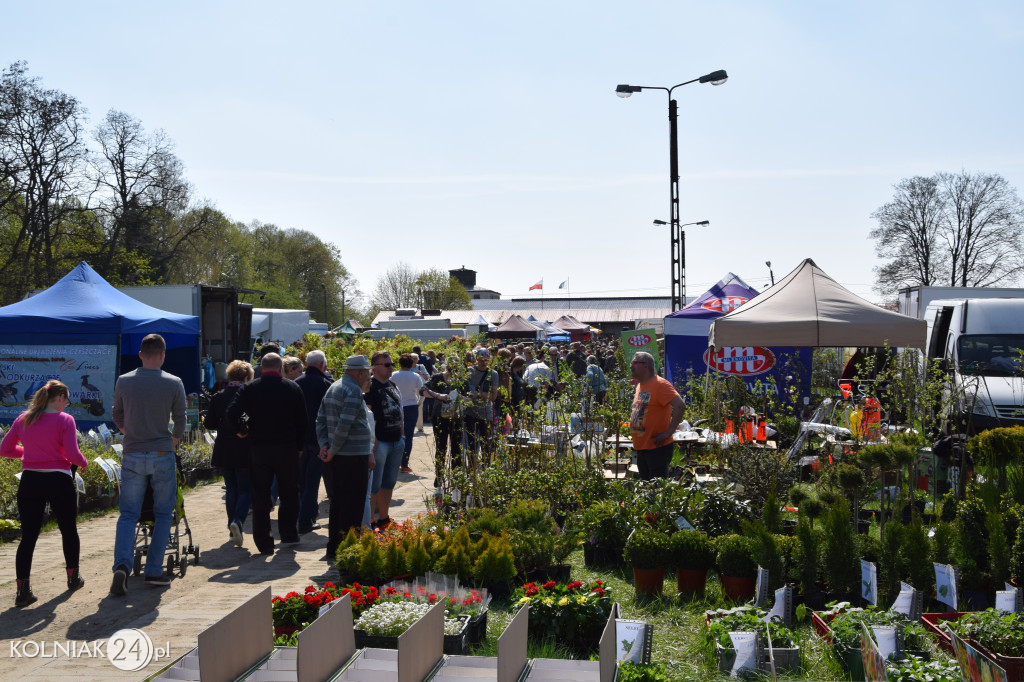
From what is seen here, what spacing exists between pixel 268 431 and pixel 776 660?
462 cm

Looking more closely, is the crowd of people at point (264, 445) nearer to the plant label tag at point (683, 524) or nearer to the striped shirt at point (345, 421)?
the striped shirt at point (345, 421)

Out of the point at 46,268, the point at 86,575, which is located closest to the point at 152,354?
the point at 86,575

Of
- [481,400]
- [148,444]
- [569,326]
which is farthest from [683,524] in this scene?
[569,326]

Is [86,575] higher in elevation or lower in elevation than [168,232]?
lower

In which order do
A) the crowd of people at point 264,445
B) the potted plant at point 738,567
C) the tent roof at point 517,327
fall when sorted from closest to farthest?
1. the potted plant at point 738,567
2. the crowd of people at point 264,445
3. the tent roof at point 517,327

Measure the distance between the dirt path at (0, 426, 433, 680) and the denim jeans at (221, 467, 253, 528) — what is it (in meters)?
0.27

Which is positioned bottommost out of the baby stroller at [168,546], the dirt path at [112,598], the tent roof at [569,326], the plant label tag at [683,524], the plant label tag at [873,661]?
the dirt path at [112,598]

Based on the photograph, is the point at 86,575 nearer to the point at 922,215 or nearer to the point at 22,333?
the point at 22,333

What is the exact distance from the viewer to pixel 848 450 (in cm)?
778

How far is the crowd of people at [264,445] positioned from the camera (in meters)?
5.81

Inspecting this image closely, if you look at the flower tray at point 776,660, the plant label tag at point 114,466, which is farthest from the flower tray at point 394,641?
the plant label tag at point 114,466

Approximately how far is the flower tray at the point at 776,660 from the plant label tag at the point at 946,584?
93 centimetres

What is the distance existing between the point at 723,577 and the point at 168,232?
41.2 m

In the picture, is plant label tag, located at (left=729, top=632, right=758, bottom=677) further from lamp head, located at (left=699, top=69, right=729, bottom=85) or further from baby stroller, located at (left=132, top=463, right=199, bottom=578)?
lamp head, located at (left=699, top=69, right=729, bottom=85)
